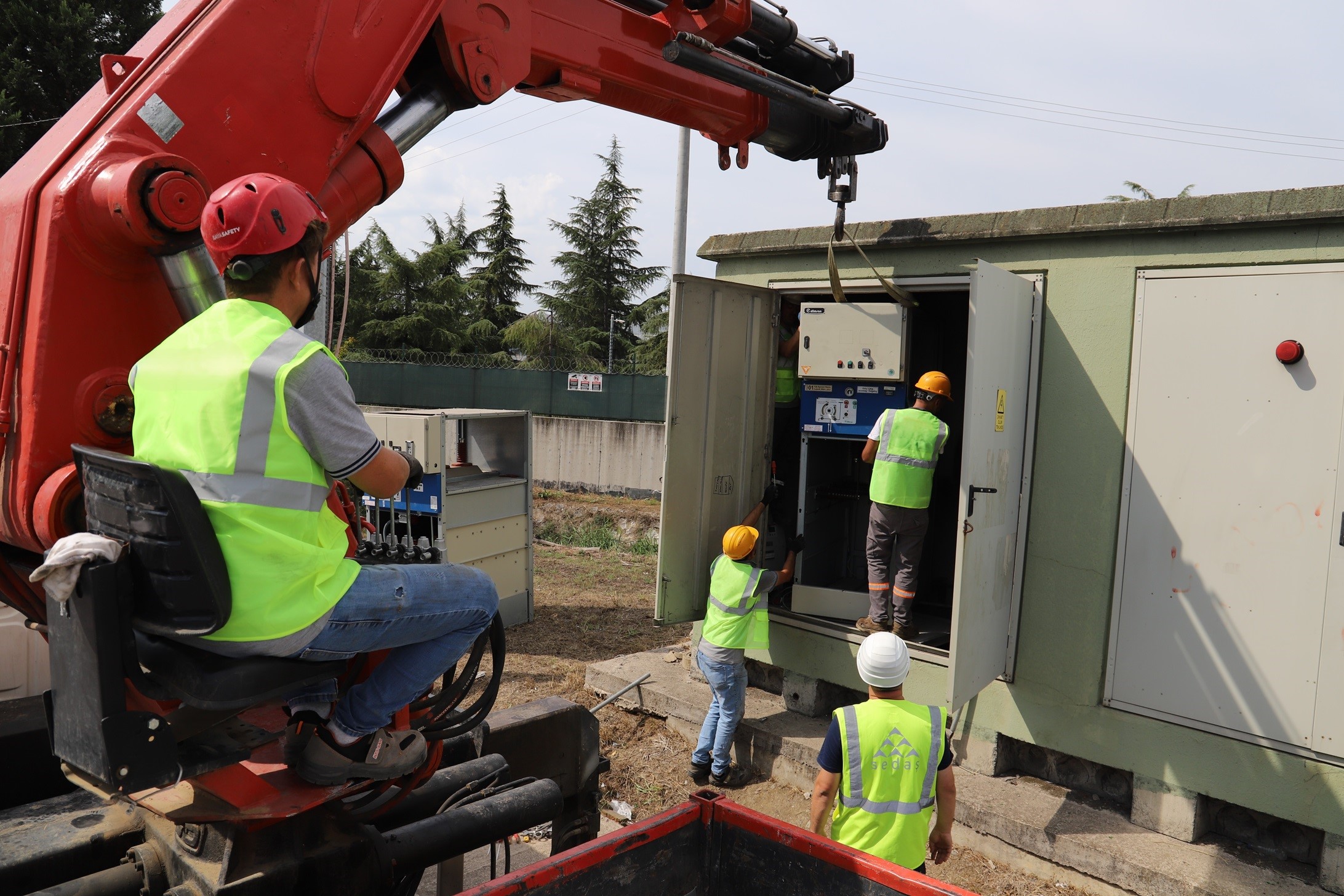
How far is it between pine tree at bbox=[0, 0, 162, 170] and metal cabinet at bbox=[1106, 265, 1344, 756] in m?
16.2

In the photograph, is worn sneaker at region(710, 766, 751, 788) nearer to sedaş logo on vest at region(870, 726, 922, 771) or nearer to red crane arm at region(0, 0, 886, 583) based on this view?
sedaş logo on vest at region(870, 726, 922, 771)

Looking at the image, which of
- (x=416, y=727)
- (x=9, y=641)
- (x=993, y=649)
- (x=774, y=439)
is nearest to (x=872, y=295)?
(x=774, y=439)

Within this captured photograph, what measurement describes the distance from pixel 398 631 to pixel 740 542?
355cm

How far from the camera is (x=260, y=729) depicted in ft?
7.59

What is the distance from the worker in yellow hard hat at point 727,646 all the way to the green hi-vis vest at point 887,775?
8.06ft

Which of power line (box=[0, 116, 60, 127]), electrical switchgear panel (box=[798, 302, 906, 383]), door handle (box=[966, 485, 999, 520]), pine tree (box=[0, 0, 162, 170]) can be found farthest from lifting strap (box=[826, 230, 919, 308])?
pine tree (box=[0, 0, 162, 170])

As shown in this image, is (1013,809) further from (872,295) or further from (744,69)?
(744,69)

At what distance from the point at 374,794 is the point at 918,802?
66.8 inches

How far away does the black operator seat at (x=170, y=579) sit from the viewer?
180cm

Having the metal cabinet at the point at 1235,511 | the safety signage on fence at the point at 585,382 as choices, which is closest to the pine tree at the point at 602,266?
the safety signage on fence at the point at 585,382

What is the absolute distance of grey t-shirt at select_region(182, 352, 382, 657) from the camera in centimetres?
188

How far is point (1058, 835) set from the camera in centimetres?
456

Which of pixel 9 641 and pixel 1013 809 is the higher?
pixel 9 641

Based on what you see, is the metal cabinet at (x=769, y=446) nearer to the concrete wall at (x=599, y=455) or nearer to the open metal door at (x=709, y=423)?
the open metal door at (x=709, y=423)
